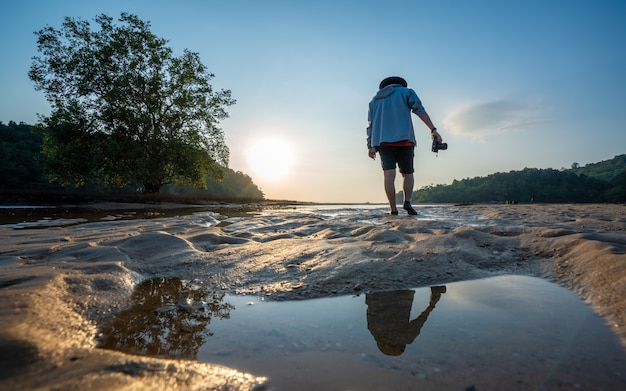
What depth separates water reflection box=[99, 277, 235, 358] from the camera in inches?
37.7

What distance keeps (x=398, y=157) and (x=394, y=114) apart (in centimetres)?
93

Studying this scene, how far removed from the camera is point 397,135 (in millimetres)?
6055

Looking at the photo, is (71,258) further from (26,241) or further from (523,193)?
(523,193)

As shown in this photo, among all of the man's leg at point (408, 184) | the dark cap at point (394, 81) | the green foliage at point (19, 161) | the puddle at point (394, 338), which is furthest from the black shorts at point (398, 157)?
the green foliage at point (19, 161)

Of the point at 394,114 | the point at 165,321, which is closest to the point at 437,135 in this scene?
the point at 394,114

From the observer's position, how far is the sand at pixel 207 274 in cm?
74

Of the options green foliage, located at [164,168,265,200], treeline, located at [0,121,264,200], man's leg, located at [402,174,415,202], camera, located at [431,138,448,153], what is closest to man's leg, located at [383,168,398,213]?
man's leg, located at [402,174,415,202]

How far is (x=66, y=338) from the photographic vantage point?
898 millimetres

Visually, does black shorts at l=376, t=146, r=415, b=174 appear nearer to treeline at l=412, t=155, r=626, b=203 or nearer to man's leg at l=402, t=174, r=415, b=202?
man's leg at l=402, t=174, r=415, b=202

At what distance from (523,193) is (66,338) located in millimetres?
67819

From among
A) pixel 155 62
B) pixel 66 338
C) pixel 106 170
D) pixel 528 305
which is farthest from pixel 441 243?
pixel 155 62

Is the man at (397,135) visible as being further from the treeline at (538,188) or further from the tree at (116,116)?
the treeline at (538,188)

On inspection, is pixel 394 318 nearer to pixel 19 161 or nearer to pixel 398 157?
pixel 398 157

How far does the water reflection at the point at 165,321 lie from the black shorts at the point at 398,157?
5.26 m
